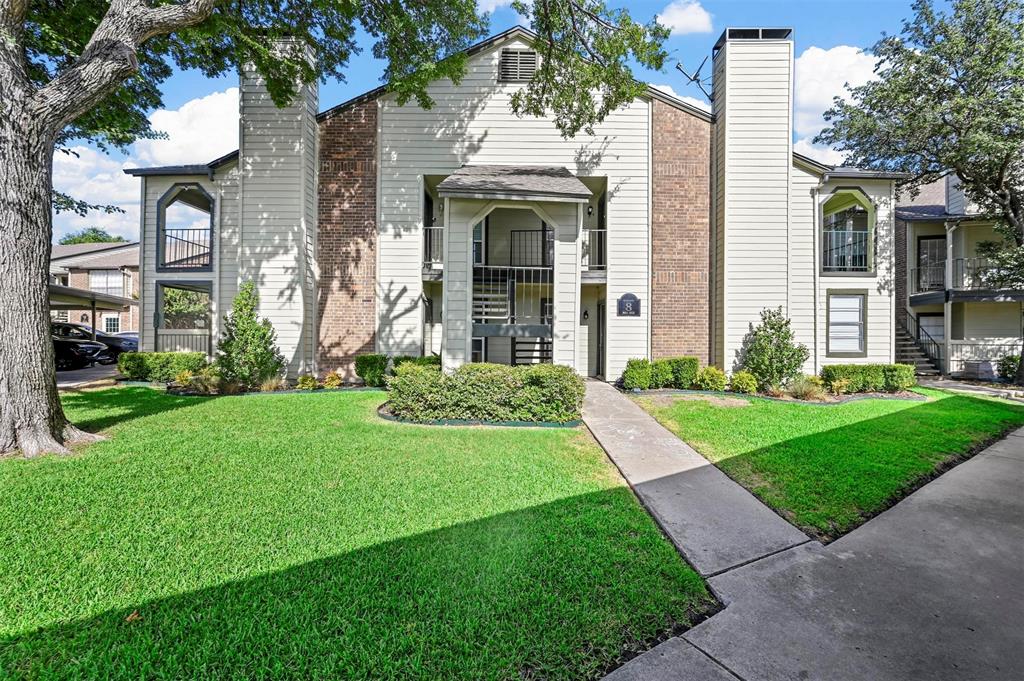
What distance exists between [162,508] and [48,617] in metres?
1.48

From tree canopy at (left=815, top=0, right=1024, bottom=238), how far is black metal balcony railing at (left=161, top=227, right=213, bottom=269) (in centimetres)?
2042

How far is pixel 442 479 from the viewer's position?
4.65 meters

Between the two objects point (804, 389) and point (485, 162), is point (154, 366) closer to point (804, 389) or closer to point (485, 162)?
point (485, 162)

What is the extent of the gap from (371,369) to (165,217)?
7.67 metres

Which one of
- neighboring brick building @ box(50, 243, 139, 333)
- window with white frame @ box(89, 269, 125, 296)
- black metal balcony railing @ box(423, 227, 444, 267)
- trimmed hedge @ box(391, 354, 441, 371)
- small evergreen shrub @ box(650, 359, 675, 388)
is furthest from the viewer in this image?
window with white frame @ box(89, 269, 125, 296)

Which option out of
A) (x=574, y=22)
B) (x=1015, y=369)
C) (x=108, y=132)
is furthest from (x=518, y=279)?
(x=1015, y=369)

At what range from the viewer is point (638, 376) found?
34.0 feet

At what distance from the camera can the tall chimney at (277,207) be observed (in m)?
10.8

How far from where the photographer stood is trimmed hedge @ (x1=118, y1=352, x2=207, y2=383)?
1142cm

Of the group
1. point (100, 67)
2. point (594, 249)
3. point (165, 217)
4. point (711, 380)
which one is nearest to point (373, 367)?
point (594, 249)

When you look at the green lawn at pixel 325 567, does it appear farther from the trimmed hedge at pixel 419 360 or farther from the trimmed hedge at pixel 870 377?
the trimmed hedge at pixel 870 377

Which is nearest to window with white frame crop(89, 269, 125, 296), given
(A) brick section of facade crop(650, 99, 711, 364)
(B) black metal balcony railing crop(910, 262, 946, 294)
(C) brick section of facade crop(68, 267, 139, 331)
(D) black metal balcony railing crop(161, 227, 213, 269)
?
(C) brick section of facade crop(68, 267, 139, 331)

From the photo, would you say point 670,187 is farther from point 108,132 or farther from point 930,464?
point 108,132

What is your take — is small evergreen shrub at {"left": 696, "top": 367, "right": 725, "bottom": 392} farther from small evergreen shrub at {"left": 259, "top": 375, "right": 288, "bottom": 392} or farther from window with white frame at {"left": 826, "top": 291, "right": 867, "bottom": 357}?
small evergreen shrub at {"left": 259, "top": 375, "right": 288, "bottom": 392}
